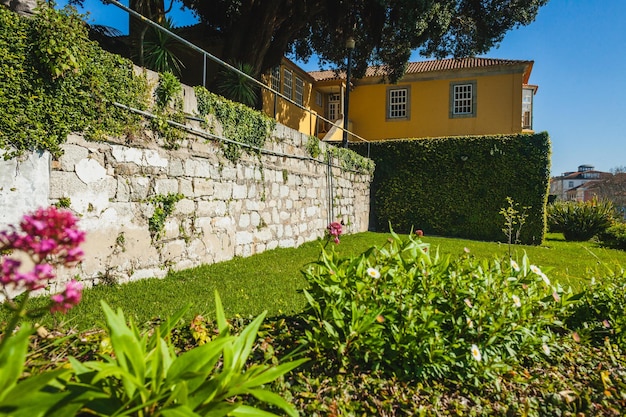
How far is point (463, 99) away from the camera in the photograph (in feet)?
64.2

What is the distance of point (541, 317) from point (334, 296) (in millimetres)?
1470

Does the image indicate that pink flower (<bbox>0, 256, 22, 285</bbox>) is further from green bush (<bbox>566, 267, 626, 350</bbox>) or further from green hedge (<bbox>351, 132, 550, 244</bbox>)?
green hedge (<bbox>351, 132, 550, 244</bbox>)

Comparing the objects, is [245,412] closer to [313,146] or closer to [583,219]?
[313,146]

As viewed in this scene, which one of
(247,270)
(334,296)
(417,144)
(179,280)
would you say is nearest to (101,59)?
(179,280)

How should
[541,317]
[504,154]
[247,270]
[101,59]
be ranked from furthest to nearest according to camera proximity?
[504,154] < [247,270] < [101,59] < [541,317]

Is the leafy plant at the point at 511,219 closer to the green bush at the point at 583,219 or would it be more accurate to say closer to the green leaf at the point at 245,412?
the green leaf at the point at 245,412

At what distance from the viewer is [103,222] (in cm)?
442

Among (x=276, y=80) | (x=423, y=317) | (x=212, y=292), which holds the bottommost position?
(x=212, y=292)

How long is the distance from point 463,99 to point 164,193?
18004 mm

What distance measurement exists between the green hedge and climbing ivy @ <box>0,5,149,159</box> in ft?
31.0

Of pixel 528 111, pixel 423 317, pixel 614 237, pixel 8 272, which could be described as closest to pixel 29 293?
pixel 8 272

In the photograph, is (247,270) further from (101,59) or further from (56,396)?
(56,396)

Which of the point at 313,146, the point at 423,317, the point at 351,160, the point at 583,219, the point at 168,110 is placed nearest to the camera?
the point at 423,317

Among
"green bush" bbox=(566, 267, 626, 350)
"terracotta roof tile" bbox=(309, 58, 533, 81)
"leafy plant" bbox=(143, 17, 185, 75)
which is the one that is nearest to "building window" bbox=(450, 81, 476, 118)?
"terracotta roof tile" bbox=(309, 58, 533, 81)
